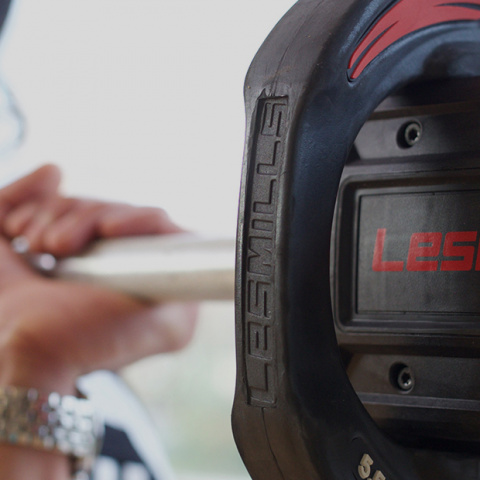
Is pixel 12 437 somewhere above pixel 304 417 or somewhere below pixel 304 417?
below

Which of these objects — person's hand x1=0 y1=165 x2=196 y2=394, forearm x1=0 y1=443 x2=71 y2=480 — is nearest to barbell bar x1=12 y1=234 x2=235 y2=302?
person's hand x1=0 y1=165 x2=196 y2=394

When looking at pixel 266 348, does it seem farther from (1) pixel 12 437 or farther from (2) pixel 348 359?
(1) pixel 12 437

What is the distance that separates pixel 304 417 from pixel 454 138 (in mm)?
149

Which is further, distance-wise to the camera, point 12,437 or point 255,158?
point 12,437

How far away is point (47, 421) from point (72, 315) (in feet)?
0.38

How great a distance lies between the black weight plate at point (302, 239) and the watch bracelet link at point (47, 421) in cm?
37

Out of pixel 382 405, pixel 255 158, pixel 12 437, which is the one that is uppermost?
pixel 255 158

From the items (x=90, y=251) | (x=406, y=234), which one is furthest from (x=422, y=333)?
(x=90, y=251)

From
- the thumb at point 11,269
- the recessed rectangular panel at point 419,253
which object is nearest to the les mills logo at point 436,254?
the recessed rectangular panel at point 419,253

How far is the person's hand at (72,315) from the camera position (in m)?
0.72

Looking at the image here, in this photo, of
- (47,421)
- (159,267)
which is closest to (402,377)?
(159,267)

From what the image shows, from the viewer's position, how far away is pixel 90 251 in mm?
709

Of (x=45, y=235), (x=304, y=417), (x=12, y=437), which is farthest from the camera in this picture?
(x=45, y=235)

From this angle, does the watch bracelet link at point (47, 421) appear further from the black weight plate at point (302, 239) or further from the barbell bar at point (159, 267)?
the black weight plate at point (302, 239)
